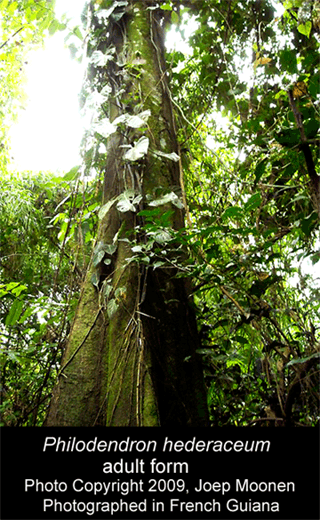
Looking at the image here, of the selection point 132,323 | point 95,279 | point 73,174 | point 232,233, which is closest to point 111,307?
point 132,323

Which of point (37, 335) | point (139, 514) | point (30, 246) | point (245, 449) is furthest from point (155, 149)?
point (30, 246)

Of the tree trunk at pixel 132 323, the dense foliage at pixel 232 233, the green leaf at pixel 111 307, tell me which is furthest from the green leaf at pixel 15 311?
the green leaf at pixel 111 307

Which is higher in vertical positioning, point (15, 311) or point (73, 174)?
point (73, 174)

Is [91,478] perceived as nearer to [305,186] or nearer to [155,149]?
[305,186]

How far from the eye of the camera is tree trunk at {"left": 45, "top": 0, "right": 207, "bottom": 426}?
1.14 m

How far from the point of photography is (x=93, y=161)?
1603mm

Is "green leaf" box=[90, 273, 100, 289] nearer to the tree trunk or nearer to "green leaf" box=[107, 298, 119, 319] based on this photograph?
the tree trunk

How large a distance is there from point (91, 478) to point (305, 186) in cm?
105
